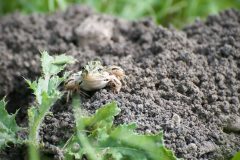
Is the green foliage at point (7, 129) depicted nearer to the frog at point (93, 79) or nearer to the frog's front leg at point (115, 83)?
the frog at point (93, 79)

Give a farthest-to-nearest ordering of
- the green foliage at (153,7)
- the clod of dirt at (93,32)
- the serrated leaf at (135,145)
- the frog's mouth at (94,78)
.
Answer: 1. the green foliage at (153,7)
2. the clod of dirt at (93,32)
3. the frog's mouth at (94,78)
4. the serrated leaf at (135,145)

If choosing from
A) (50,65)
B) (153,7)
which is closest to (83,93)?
(50,65)

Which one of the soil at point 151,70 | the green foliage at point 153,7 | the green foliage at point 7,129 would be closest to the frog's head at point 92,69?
the soil at point 151,70

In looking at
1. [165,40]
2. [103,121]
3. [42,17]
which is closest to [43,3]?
[42,17]

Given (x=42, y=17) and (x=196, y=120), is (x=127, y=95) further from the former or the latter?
(x=42, y=17)

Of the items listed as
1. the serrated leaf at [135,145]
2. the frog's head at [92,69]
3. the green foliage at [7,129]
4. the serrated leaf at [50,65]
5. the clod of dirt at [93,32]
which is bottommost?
the serrated leaf at [135,145]

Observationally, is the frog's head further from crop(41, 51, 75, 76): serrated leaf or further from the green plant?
the green plant

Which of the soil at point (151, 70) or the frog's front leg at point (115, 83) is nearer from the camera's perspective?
the soil at point (151, 70)

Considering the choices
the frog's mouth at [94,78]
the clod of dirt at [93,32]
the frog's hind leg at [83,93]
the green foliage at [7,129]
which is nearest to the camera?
the green foliage at [7,129]
